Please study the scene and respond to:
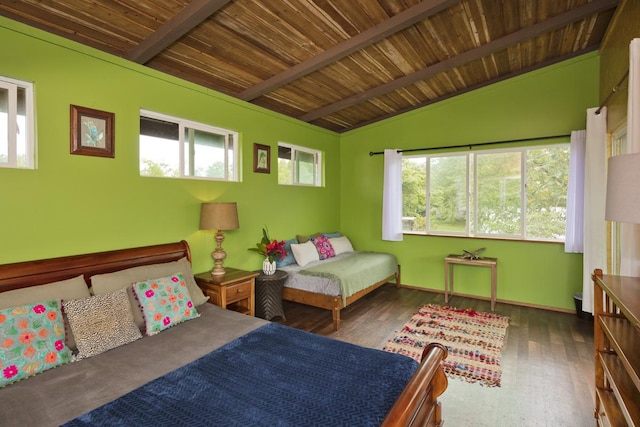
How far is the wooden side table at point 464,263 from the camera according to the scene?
4.14 meters

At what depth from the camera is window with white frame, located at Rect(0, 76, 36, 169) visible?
217 cm

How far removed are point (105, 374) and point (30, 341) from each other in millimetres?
432

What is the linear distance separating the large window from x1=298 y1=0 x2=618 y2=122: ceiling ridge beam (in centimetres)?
136

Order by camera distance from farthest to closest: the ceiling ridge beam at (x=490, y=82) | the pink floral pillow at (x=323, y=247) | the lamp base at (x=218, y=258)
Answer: the pink floral pillow at (x=323, y=247)
the ceiling ridge beam at (x=490, y=82)
the lamp base at (x=218, y=258)

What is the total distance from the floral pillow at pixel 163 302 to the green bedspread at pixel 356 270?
64.2 inches

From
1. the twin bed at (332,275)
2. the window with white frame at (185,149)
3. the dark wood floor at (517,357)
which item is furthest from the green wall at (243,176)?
the dark wood floor at (517,357)

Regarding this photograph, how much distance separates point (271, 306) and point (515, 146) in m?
3.73

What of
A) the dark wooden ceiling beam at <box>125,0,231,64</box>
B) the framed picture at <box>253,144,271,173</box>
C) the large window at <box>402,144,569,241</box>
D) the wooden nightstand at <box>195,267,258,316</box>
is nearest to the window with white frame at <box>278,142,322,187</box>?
the framed picture at <box>253,144,271,173</box>

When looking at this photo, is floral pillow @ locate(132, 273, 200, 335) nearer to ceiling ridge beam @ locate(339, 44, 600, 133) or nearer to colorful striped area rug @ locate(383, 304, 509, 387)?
colorful striped area rug @ locate(383, 304, 509, 387)

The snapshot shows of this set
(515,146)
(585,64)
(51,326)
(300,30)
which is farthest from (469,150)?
(51,326)

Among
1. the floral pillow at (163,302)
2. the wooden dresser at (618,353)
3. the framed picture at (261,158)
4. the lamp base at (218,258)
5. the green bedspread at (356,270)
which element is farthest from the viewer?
the framed picture at (261,158)

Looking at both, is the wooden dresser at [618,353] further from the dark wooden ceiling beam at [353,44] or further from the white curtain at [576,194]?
the dark wooden ceiling beam at [353,44]

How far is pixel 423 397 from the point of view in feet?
4.76

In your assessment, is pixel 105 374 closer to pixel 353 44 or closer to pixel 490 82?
pixel 353 44
